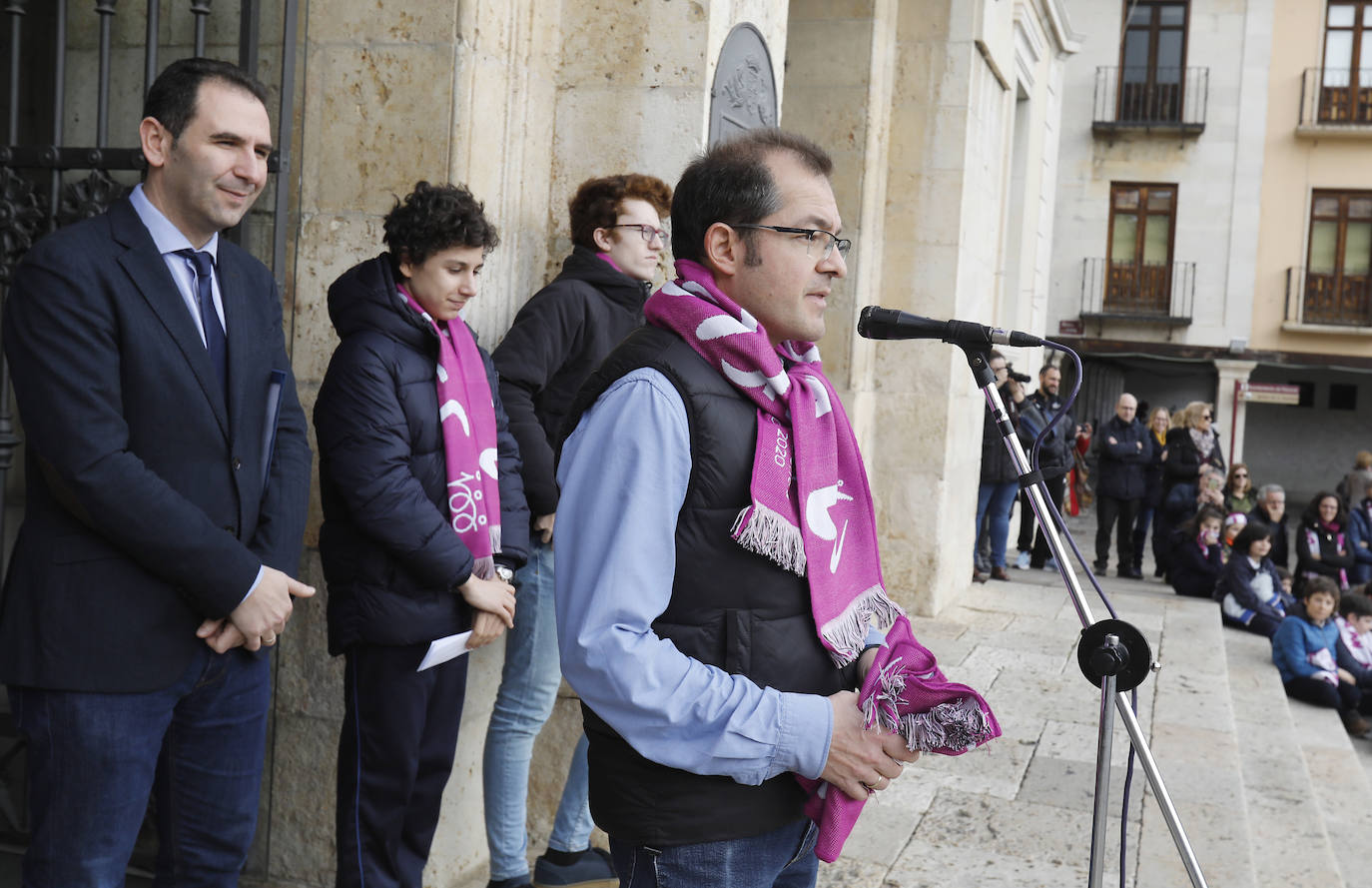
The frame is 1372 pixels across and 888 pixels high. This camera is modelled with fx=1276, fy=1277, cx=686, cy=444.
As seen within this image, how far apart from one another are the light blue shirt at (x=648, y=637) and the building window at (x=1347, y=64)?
24.6 metres

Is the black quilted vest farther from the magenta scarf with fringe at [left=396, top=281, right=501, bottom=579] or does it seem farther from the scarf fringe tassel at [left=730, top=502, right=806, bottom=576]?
the magenta scarf with fringe at [left=396, top=281, right=501, bottom=579]

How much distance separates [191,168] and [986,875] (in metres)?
3.15

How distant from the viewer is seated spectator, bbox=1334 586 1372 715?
347 inches

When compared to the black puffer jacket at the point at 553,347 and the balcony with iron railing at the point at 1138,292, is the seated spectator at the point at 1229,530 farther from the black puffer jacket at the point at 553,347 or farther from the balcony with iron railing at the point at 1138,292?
the balcony with iron railing at the point at 1138,292

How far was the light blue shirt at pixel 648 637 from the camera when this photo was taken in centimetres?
169

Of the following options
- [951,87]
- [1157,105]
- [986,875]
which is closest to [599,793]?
[986,875]

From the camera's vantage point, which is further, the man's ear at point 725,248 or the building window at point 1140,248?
the building window at point 1140,248

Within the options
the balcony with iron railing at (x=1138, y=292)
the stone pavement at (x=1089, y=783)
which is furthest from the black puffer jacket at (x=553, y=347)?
the balcony with iron railing at (x=1138, y=292)

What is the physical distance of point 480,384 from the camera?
10.2 ft

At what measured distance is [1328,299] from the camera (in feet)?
76.4

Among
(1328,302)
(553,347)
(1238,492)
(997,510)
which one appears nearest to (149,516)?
(553,347)

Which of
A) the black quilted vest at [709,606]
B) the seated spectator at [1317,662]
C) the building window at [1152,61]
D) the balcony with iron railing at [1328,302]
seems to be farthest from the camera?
the building window at [1152,61]

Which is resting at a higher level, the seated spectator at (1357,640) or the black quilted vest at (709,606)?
the black quilted vest at (709,606)

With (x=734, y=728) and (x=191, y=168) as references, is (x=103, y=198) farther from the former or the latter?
(x=734, y=728)
